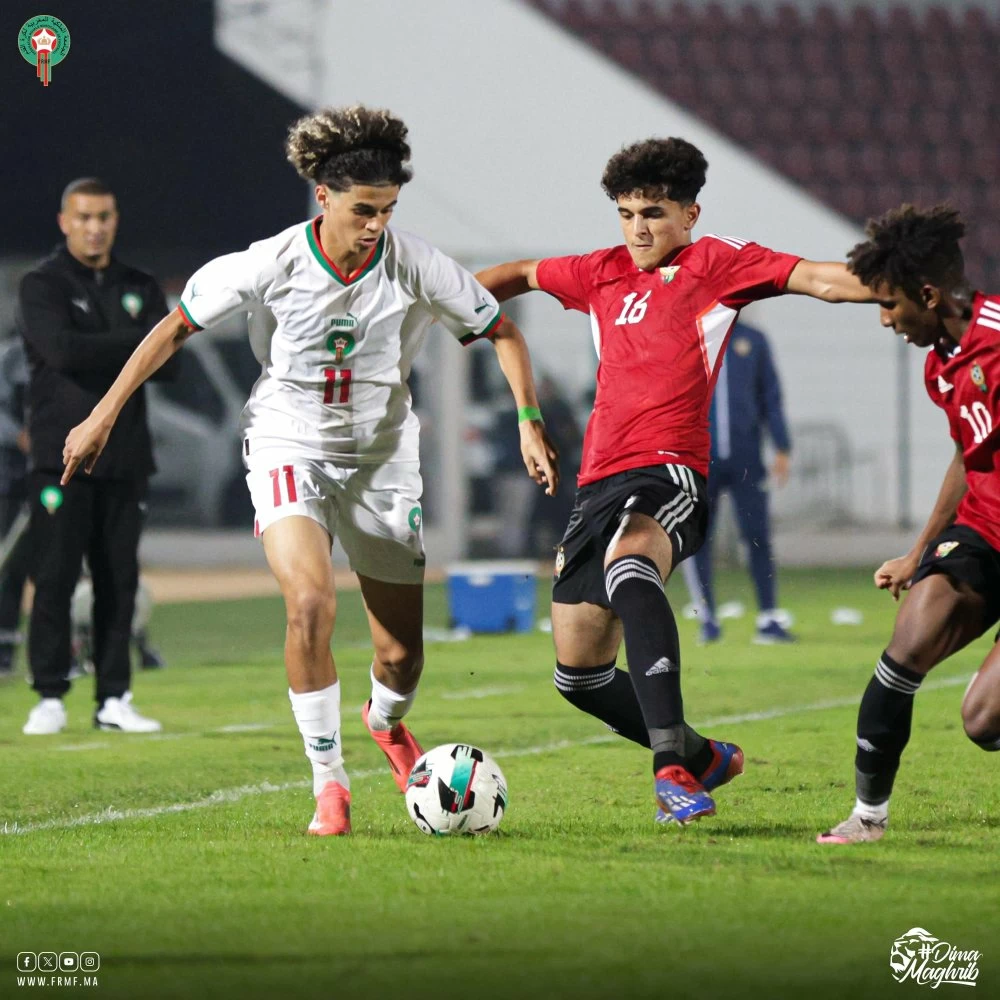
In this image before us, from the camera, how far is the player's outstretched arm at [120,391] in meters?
5.27

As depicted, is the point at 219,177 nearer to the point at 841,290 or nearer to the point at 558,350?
the point at 558,350

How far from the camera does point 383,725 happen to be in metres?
6.00

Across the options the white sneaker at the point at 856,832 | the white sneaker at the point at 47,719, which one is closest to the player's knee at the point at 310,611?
the white sneaker at the point at 856,832

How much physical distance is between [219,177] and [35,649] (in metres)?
13.9

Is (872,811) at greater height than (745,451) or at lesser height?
greater

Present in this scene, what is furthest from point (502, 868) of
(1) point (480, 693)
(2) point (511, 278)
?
(1) point (480, 693)

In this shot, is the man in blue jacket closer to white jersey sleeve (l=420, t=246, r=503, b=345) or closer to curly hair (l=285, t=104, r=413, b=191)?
white jersey sleeve (l=420, t=246, r=503, b=345)

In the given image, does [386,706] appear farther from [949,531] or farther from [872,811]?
[949,531]

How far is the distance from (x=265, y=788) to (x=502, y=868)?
1.91m

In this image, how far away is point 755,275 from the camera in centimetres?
558

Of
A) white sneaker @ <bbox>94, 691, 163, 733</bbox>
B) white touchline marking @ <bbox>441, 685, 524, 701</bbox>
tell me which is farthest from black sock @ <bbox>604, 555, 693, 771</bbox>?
white touchline marking @ <bbox>441, 685, 524, 701</bbox>

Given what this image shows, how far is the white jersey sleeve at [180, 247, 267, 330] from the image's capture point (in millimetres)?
5371

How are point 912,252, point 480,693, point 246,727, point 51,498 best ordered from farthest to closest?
point 480,693 → point 246,727 → point 51,498 → point 912,252

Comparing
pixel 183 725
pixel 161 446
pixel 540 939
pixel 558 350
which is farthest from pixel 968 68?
→ pixel 540 939
